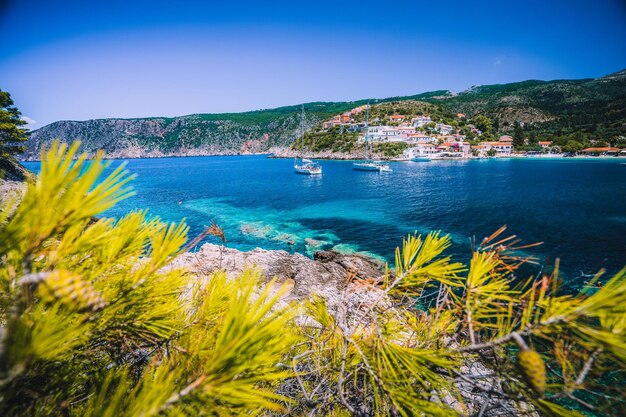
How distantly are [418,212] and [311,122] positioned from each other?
5401 inches

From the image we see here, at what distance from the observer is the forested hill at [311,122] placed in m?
96.2

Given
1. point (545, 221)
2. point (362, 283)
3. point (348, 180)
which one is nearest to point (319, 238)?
point (545, 221)

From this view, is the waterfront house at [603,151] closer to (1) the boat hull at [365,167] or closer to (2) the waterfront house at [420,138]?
(2) the waterfront house at [420,138]

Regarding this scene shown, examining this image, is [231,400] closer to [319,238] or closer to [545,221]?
[319,238]

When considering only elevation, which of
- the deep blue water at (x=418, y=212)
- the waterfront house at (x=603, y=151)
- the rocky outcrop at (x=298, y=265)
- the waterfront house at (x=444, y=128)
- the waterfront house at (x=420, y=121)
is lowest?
the deep blue water at (x=418, y=212)

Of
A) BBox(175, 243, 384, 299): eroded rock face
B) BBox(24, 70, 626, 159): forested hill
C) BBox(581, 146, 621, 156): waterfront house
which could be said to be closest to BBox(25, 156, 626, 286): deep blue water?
BBox(175, 243, 384, 299): eroded rock face

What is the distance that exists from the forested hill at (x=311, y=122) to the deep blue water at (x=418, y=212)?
6299 cm

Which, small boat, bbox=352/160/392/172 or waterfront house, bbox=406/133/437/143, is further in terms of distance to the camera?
waterfront house, bbox=406/133/437/143

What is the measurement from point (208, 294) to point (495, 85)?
204 m

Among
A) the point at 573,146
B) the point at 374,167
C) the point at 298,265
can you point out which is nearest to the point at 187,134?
the point at 374,167

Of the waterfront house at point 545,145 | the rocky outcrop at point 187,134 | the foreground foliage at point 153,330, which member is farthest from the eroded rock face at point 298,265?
the rocky outcrop at point 187,134

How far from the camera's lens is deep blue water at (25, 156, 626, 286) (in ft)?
64.0

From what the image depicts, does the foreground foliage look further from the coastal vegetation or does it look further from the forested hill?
the forested hill

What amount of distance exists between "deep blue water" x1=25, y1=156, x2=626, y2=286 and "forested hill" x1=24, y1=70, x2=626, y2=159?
6299 cm
